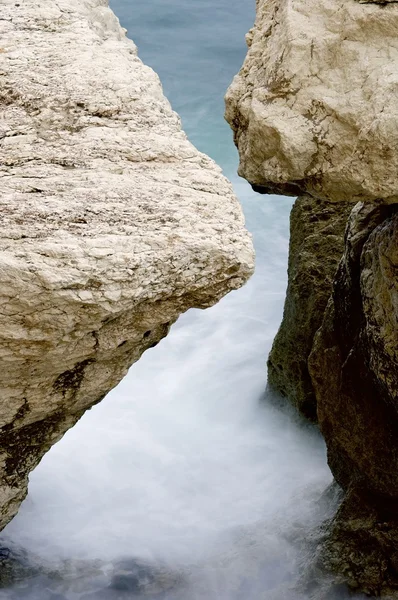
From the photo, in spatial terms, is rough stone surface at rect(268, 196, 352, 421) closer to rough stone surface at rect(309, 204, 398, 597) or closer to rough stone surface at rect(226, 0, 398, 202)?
rough stone surface at rect(309, 204, 398, 597)

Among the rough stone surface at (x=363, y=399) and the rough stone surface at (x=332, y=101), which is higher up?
the rough stone surface at (x=332, y=101)

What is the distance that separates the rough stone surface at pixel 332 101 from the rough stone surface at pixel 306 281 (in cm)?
225

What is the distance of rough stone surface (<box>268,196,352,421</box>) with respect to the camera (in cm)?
472

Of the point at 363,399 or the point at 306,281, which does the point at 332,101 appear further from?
the point at 306,281

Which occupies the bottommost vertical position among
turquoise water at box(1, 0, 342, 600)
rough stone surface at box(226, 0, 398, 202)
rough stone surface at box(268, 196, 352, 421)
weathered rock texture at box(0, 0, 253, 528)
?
turquoise water at box(1, 0, 342, 600)

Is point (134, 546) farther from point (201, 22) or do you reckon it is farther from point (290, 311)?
point (201, 22)

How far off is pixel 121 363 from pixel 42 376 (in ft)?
0.95

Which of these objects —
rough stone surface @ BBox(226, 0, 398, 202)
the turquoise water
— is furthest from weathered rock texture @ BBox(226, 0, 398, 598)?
the turquoise water

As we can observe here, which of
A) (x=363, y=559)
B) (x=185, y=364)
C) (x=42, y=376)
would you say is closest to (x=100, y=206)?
(x=42, y=376)

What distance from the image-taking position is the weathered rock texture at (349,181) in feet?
7.62

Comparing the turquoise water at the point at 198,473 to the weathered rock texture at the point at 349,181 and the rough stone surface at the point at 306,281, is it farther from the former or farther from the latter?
the weathered rock texture at the point at 349,181

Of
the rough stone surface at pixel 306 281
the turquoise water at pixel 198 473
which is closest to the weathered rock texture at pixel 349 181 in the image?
the turquoise water at pixel 198 473

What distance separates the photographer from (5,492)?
2.99 metres

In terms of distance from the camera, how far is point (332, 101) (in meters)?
2.34
